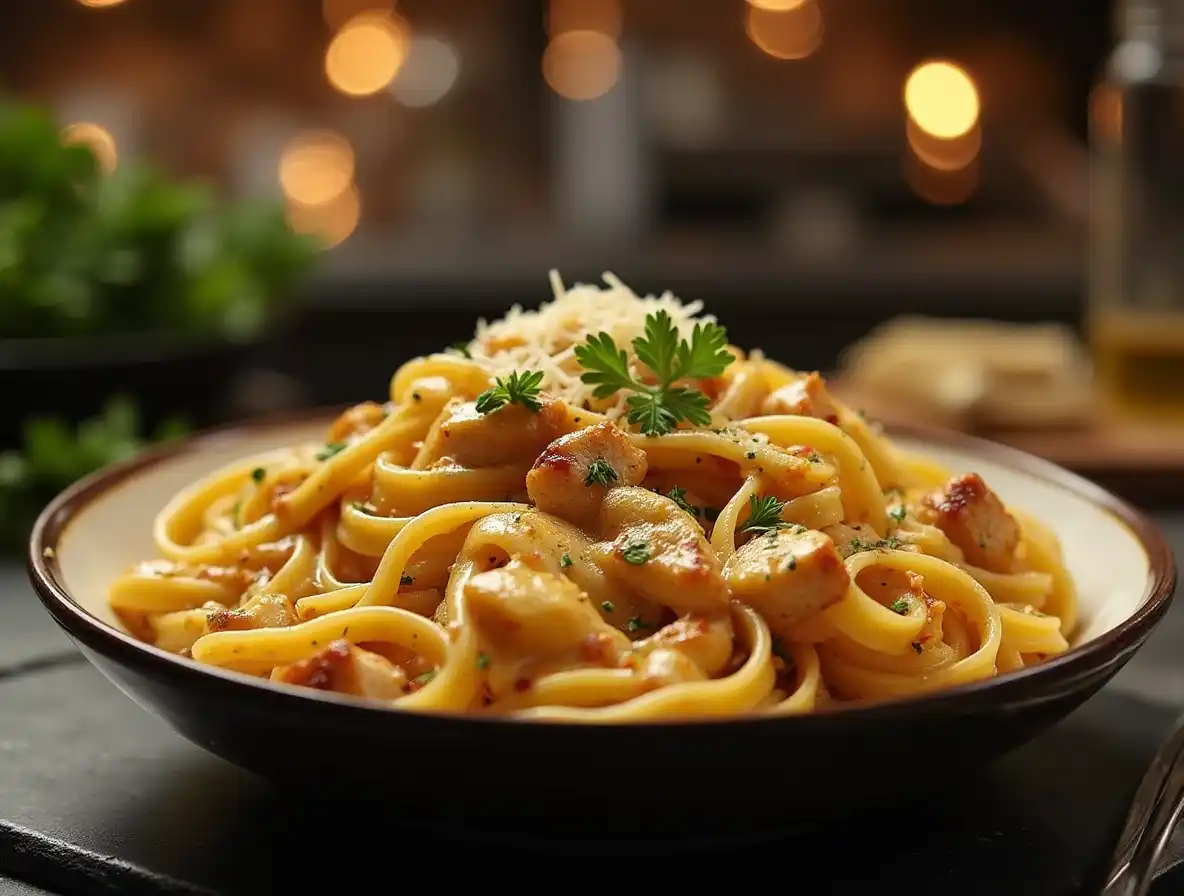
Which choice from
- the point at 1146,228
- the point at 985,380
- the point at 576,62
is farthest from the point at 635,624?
the point at 576,62

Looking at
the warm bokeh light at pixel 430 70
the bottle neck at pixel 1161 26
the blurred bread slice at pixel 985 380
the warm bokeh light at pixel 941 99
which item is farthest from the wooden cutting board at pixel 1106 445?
the warm bokeh light at pixel 430 70

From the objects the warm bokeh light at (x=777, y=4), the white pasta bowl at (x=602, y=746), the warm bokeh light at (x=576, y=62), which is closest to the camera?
the white pasta bowl at (x=602, y=746)

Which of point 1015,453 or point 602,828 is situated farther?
point 1015,453

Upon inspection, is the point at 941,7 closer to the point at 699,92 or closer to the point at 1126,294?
the point at 699,92

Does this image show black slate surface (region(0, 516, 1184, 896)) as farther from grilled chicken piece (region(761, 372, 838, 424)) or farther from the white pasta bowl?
grilled chicken piece (region(761, 372, 838, 424))

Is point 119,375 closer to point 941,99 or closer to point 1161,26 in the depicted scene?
point 1161,26

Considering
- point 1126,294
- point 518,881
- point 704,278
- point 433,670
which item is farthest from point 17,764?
point 704,278

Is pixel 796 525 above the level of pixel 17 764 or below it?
above

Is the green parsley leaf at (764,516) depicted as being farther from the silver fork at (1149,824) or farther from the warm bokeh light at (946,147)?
the warm bokeh light at (946,147)
